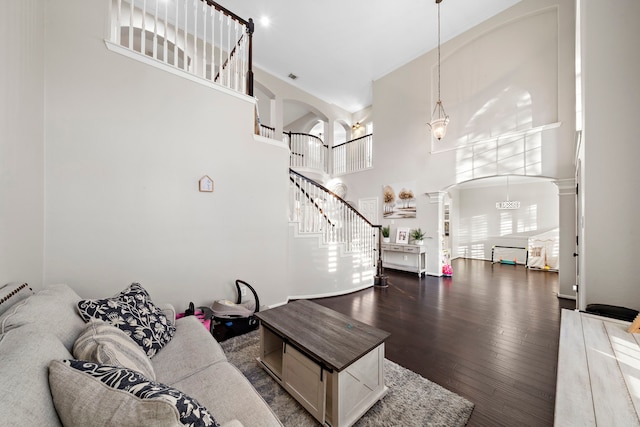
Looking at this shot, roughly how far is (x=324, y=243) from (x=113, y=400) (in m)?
3.48

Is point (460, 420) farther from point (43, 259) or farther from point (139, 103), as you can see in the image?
point (139, 103)

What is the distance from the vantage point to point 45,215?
206 centimetres

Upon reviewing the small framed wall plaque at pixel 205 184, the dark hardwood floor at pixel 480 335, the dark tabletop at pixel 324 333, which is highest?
the small framed wall plaque at pixel 205 184

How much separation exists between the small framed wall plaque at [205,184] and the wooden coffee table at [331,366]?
1.72 m

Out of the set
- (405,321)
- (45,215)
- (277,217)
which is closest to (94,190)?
(45,215)

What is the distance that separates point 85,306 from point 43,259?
1097 millimetres

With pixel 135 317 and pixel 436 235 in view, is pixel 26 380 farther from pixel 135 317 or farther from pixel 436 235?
pixel 436 235

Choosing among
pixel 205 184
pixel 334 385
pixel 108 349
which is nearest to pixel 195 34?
pixel 205 184

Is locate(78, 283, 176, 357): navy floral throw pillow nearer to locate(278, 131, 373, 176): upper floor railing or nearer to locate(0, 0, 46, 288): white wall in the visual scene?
locate(0, 0, 46, 288): white wall

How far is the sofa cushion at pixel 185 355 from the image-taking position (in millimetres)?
1427

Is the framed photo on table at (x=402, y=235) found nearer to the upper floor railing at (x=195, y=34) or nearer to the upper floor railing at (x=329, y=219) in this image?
the upper floor railing at (x=329, y=219)

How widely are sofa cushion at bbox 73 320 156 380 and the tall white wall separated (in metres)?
4.24

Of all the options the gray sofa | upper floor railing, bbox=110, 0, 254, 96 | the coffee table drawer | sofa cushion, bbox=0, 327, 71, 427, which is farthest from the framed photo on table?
sofa cushion, bbox=0, 327, 71, 427

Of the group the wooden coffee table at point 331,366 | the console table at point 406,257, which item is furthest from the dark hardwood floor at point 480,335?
the wooden coffee table at point 331,366
